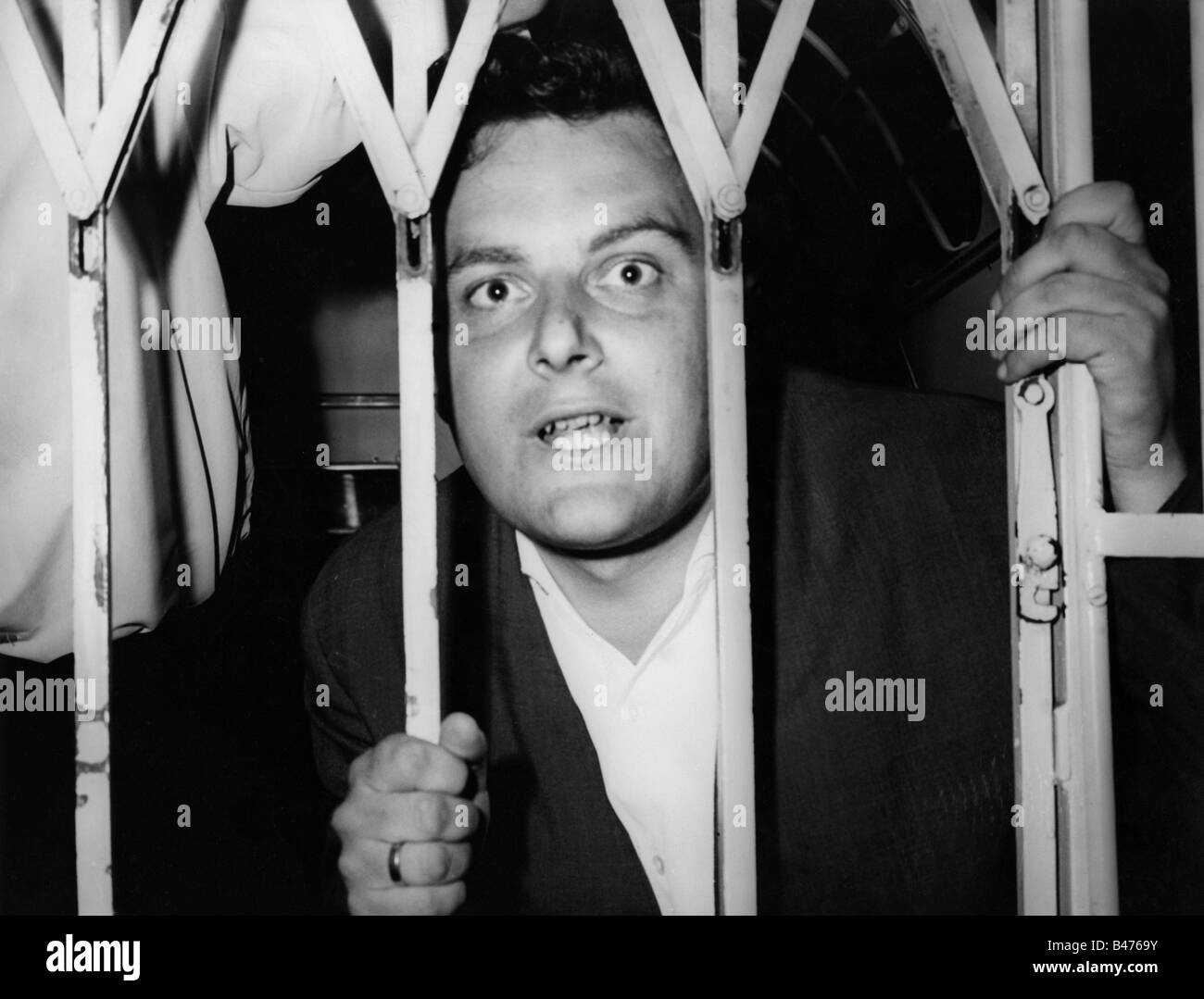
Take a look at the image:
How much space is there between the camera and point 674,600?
1.29 m

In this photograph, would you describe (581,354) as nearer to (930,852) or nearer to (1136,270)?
(1136,270)

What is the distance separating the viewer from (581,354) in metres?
1.07

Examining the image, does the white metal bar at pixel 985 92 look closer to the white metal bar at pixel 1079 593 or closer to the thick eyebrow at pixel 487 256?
the white metal bar at pixel 1079 593

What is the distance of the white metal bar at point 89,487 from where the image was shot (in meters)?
0.76

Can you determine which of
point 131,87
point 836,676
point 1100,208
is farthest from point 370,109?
point 836,676

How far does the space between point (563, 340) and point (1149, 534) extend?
616mm

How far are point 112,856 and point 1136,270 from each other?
100 centimetres

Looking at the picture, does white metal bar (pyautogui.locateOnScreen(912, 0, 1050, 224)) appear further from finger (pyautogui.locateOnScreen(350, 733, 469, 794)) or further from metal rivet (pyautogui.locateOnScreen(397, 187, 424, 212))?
finger (pyautogui.locateOnScreen(350, 733, 469, 794))

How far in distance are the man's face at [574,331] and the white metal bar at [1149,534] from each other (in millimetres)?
482

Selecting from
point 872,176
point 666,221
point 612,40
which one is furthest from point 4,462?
point 872,176

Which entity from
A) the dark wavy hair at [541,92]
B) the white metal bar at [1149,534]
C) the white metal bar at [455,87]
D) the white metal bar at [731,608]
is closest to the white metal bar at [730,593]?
the white metal bar at [731,608]

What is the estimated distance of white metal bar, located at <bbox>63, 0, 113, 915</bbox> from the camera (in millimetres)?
756

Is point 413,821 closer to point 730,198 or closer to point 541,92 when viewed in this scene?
point 730,198

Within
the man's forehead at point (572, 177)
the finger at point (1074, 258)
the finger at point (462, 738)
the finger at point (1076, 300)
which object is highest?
the man's forehead at point (572, 177)
